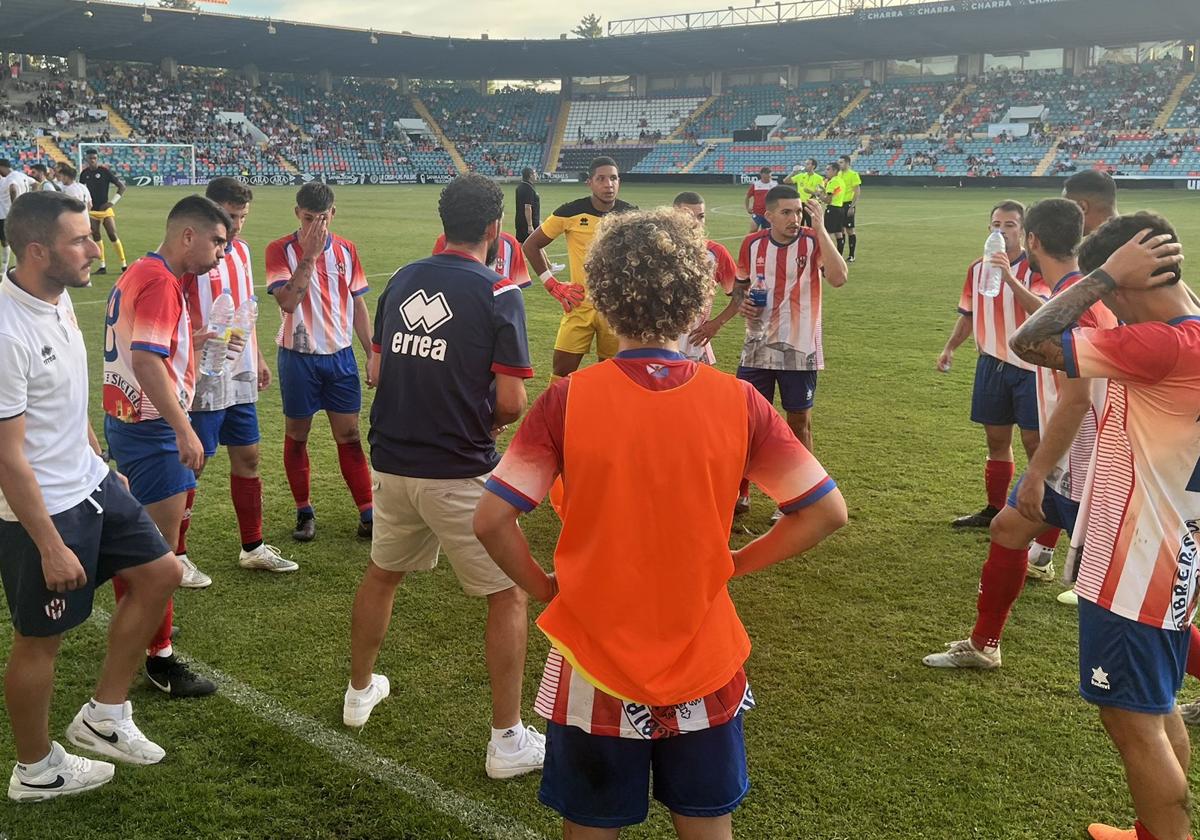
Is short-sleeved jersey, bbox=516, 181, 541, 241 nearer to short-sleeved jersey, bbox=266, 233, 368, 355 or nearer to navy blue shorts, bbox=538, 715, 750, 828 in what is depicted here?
short-sleeved jersey, bbox=266, 233, 368, 355

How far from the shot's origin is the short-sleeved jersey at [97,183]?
61.1 ft

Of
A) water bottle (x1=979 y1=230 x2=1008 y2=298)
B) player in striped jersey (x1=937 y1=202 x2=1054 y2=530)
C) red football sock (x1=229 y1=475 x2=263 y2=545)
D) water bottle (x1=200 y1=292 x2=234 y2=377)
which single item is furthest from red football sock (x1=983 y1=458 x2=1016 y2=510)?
water bottle (x1=200 y1=292 x2=234 y2=377)

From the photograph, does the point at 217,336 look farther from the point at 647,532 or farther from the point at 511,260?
the point at 647,532

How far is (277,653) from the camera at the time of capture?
467cm

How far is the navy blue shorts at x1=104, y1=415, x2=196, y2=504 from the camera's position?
451cm

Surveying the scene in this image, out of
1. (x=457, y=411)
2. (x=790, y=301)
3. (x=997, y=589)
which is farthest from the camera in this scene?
(x=790, y=301)

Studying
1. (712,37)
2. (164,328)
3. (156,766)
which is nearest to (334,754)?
(156,766)

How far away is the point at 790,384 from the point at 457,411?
145 inches

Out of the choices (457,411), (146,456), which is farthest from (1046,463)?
(146,456)

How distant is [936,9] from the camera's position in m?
52.3

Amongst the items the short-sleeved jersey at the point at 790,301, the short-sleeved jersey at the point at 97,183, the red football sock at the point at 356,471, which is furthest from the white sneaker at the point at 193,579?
the short-sleeved jersey at the point at 97,183

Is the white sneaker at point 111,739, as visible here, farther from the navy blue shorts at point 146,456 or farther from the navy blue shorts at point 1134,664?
the navy blue shorts at point 1134,664

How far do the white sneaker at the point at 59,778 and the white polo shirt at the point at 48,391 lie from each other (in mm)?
1001

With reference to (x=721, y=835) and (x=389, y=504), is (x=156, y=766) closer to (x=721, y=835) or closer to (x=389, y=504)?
(x=389, y=504)
